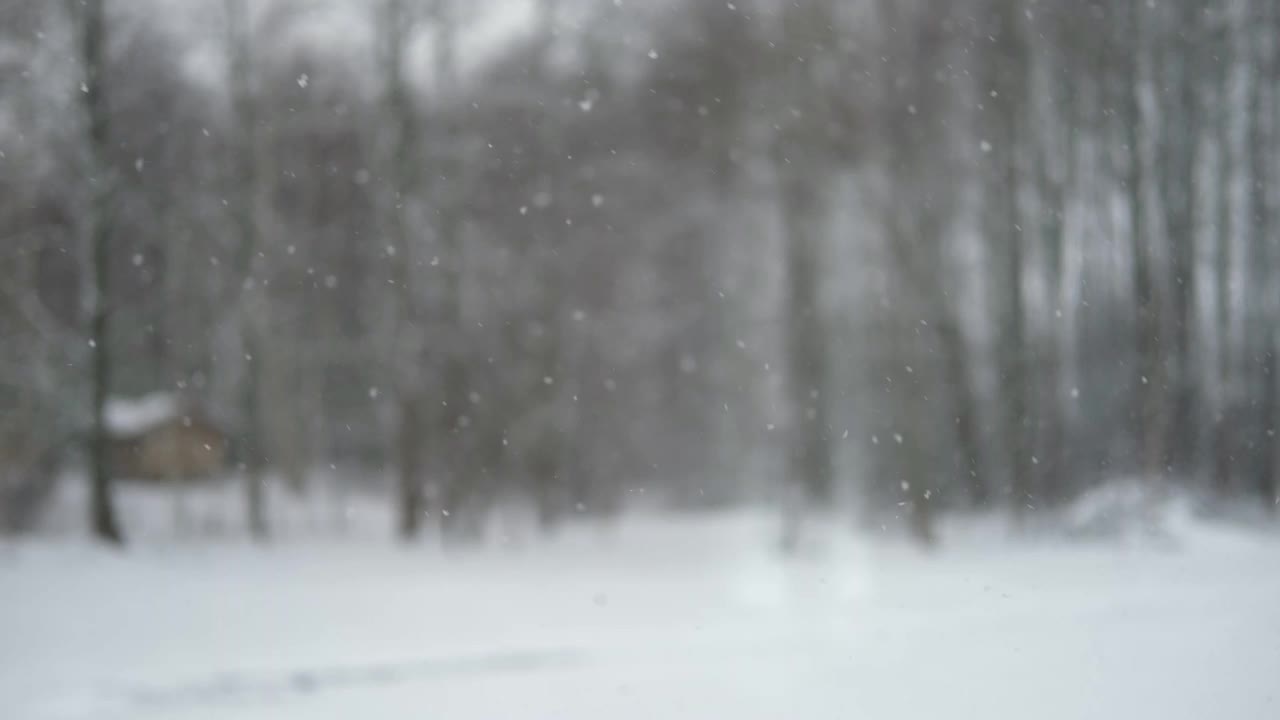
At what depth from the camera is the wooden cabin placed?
3594cm

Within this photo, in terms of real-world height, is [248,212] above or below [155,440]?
above

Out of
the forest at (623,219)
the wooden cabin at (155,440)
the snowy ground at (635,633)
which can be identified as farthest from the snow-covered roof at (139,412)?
the snowy ground at (635,633)

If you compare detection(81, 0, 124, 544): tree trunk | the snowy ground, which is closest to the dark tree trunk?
the snowy ground

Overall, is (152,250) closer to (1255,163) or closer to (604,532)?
(604,532)

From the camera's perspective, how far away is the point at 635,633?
12.3 m

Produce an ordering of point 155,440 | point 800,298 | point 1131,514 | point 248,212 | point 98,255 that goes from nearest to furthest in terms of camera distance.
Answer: point 98,255 → point 248,212 → point 1131,514 → point 800,298 → point 155,440

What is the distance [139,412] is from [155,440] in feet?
12.2

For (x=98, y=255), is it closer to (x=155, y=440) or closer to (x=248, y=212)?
(x=248, y=212)

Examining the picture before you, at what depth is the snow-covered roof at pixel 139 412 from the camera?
38.4 meters

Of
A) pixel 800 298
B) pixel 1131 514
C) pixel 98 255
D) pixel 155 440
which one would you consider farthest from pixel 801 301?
pixel 155 440

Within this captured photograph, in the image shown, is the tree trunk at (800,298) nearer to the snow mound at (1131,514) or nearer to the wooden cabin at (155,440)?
the snow mound at (1131,514)

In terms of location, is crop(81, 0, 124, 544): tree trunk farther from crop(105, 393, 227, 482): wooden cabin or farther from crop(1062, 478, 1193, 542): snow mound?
crop(1062, 478, 1193, 542): snow mound

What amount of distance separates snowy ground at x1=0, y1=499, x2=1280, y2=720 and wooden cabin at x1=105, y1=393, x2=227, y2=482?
18.1 meters

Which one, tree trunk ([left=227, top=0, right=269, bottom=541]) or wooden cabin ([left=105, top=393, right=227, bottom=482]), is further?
wooden cabin ([left=105, top=393, right=227, bottom=482])
